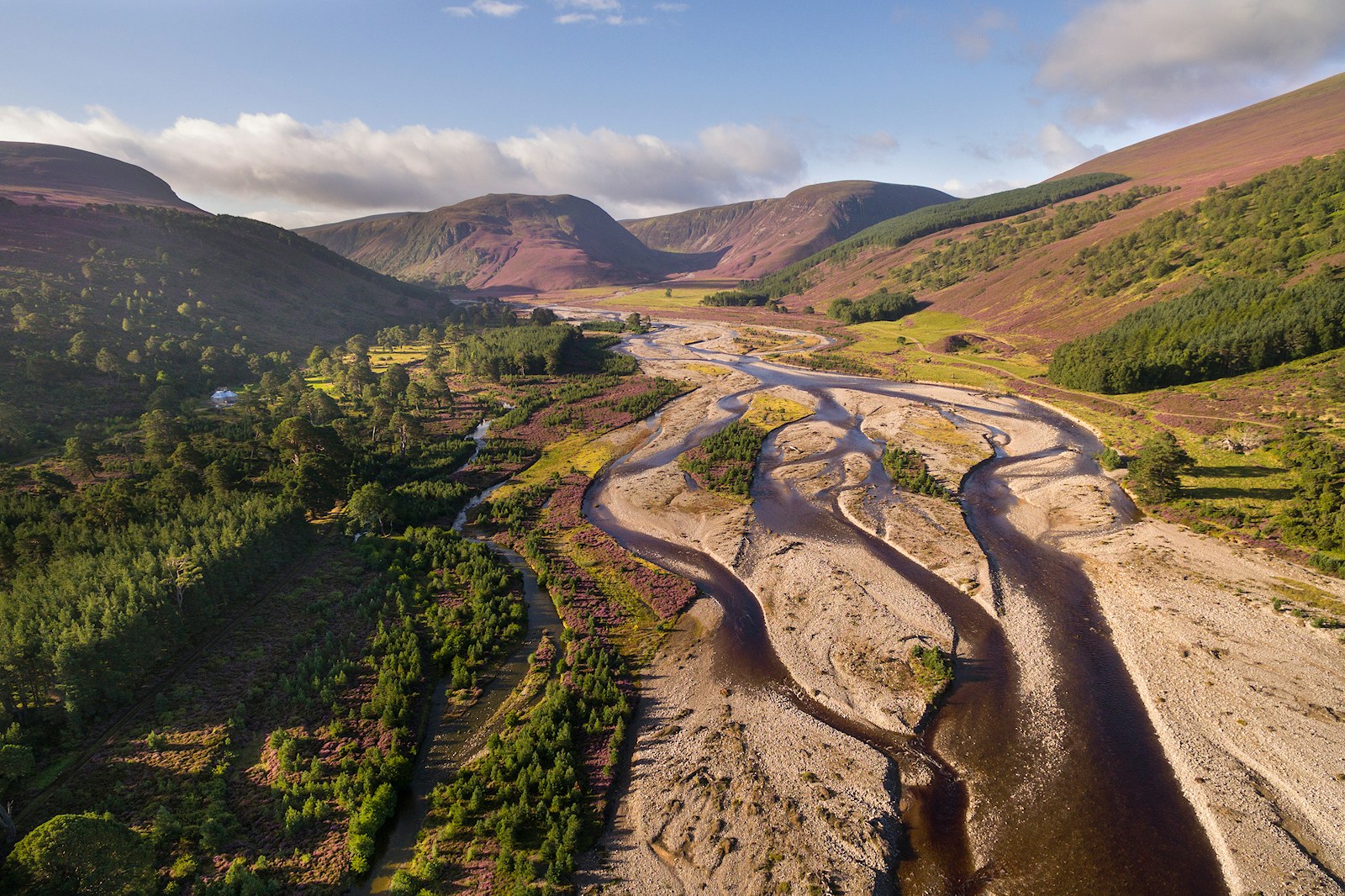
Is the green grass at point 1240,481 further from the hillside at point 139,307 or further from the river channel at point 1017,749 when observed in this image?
the hillside at point 139,307

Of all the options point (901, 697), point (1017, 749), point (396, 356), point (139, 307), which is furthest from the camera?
point (396, 356)

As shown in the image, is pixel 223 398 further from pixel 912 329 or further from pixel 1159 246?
pixel 1159 246

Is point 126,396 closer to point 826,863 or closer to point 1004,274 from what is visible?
point 826,863

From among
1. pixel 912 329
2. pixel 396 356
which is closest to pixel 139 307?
pixel 396 356

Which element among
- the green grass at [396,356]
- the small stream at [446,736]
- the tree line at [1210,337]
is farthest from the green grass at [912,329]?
the small stream at [446,736]

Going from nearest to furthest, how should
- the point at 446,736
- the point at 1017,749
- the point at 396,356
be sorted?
1. the point at 1017,749
2. the point at 446,736
3. the point at 396,356
